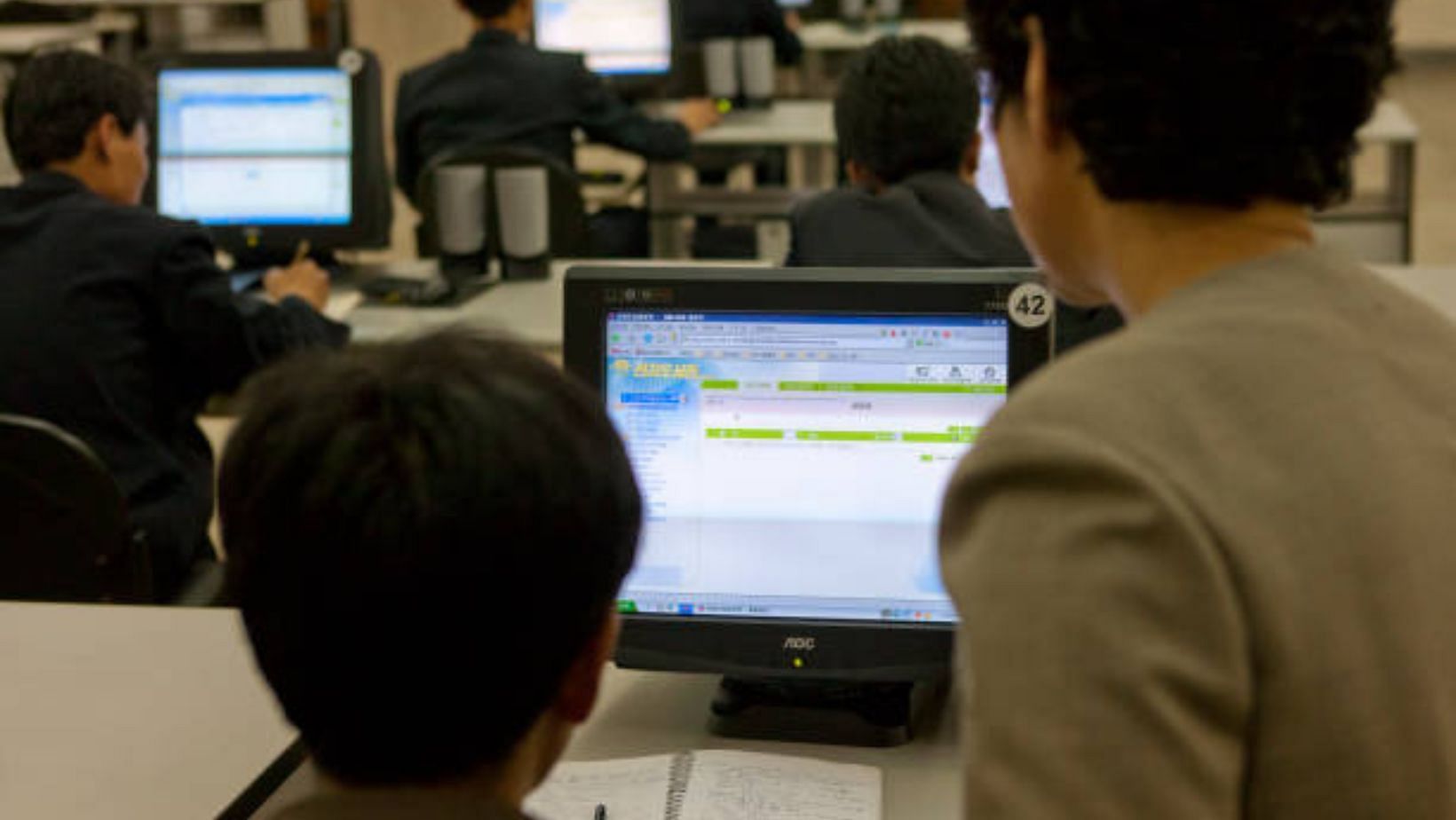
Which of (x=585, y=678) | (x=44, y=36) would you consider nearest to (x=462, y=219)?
(x=585, y=678)

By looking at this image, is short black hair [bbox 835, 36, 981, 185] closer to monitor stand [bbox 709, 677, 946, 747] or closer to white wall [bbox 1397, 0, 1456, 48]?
monitor stand [bbox 709, 677, 946, 747]

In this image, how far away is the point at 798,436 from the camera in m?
1.52

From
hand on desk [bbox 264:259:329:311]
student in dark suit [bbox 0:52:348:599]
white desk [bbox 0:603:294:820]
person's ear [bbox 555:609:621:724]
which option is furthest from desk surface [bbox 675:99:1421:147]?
person's ear [bbox 555:609:621:724]

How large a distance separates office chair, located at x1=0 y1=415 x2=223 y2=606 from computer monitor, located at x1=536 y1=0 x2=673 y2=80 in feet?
11.3

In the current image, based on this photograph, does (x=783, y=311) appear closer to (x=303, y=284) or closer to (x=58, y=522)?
(x=58, y=522)

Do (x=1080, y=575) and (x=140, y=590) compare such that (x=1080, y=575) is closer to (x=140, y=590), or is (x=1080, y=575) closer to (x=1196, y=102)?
(x=1196, y=102)

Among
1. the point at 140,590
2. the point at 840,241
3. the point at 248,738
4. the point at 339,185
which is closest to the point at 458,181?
the point at 339,185

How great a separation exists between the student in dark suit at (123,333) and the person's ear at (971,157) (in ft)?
3.50

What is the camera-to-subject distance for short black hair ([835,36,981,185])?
277cm

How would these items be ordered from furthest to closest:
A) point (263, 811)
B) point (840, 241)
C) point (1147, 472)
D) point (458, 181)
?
1. point (458, 181)
2. point (840, 241)
3. point (263, 811)
4. point (1147, 472)

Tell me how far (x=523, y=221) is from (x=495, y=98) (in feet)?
3.46

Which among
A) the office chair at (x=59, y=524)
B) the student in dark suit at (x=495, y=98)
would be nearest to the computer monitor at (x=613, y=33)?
the student in dark suit at (x=495, y=98)

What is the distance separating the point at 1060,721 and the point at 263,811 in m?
0.95

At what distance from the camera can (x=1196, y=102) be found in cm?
80
